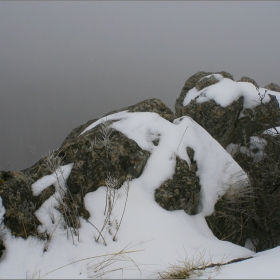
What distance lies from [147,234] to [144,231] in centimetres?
4

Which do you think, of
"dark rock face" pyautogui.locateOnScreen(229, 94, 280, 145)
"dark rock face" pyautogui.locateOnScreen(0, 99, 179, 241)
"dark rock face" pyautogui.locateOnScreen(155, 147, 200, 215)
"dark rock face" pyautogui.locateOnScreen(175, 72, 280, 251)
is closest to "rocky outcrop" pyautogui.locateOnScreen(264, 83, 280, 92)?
"dark rock face" pyautogui.locateOnScreen(175, 72, 280, 251)

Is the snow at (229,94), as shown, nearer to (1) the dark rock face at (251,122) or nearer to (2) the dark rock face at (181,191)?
(1) the dark rock face at (251,122)

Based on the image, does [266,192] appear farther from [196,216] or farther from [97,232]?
[97,232]

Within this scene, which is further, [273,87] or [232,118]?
[273,87]

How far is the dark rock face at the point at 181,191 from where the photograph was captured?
2611mm

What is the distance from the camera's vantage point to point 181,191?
2.77 meters

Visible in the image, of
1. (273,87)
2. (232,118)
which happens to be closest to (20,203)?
(232,118)

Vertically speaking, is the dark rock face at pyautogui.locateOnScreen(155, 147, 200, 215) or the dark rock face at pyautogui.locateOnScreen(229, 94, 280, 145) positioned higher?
the dark rock face at pyautogui.locateOnScreen(229, 94, 280, 145)

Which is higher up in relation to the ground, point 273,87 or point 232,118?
point 273,87

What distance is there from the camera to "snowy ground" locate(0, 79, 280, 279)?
1.68 meters

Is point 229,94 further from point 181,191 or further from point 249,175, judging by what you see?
point 181,191

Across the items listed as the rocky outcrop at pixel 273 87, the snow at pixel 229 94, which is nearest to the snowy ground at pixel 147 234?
the snow at pixel 229 94

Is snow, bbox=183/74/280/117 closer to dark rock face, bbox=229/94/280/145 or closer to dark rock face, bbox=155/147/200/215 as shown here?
dark rock face, bbox=229/94/280/145

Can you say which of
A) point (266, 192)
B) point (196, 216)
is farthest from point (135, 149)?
point (266, 192)
